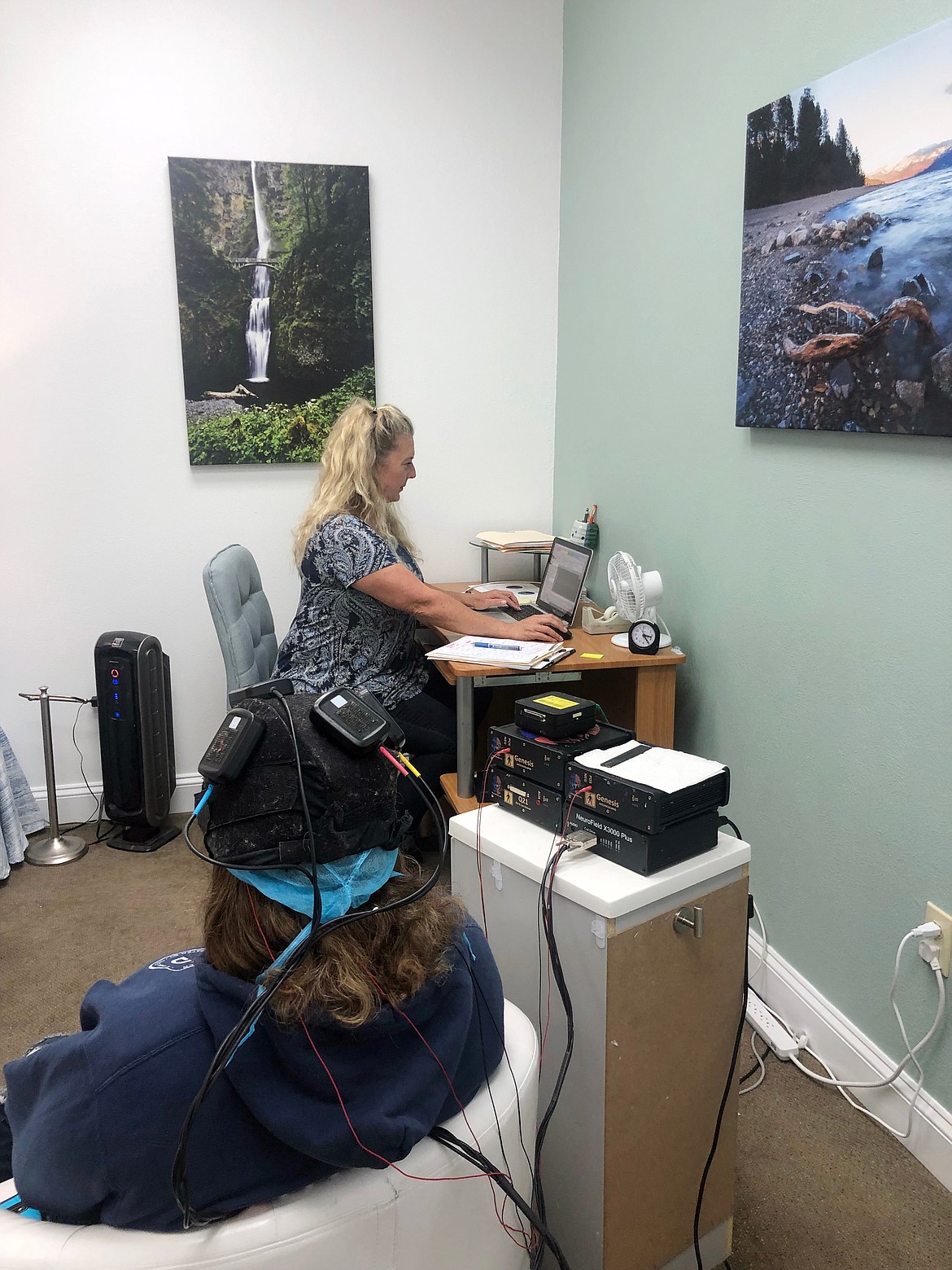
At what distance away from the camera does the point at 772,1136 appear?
70.2 inches

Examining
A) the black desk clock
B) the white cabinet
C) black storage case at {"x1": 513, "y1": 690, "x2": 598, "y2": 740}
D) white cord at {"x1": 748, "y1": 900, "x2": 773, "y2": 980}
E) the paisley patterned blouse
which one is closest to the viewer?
the white cabinet

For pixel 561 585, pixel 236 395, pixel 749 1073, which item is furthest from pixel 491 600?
pixel 749 1073

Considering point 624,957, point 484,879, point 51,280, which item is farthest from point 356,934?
point 51,280

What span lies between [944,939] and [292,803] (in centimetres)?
134

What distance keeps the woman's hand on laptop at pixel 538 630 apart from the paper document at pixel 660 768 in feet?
3.06

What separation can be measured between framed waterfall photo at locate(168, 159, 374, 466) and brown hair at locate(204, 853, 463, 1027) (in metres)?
2.53

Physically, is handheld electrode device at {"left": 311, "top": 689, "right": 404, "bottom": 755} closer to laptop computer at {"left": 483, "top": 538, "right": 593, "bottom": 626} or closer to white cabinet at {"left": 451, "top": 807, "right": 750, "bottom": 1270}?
white cabinet at {"left": 451, "top": 807, "right": 750, "bottom": 1270}

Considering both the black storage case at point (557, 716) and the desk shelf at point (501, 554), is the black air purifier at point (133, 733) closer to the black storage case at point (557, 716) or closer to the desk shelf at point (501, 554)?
the desk shelf at point (501, 554)

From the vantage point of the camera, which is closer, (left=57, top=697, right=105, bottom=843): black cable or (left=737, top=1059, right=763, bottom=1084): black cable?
(left=737, top=1059, right=763, bottom=1084): black cable

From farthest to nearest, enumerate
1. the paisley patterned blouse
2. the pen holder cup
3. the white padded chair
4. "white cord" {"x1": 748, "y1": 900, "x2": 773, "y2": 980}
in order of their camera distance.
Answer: the pen holder cup < the paisley patterned blouse < "white cord" {"x1": 748, "y1": 900, "x2": 773, "y2": 980} < the white padded chair

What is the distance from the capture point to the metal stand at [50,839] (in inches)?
117

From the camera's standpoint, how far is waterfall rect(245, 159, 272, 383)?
3.07 metres

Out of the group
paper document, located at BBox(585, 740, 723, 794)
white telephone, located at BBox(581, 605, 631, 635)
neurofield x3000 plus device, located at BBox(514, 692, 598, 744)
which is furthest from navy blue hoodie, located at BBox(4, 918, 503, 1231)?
white telephone, located at BBox(581, 605, 631, 635)

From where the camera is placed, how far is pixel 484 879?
A: 1509 millimetres
